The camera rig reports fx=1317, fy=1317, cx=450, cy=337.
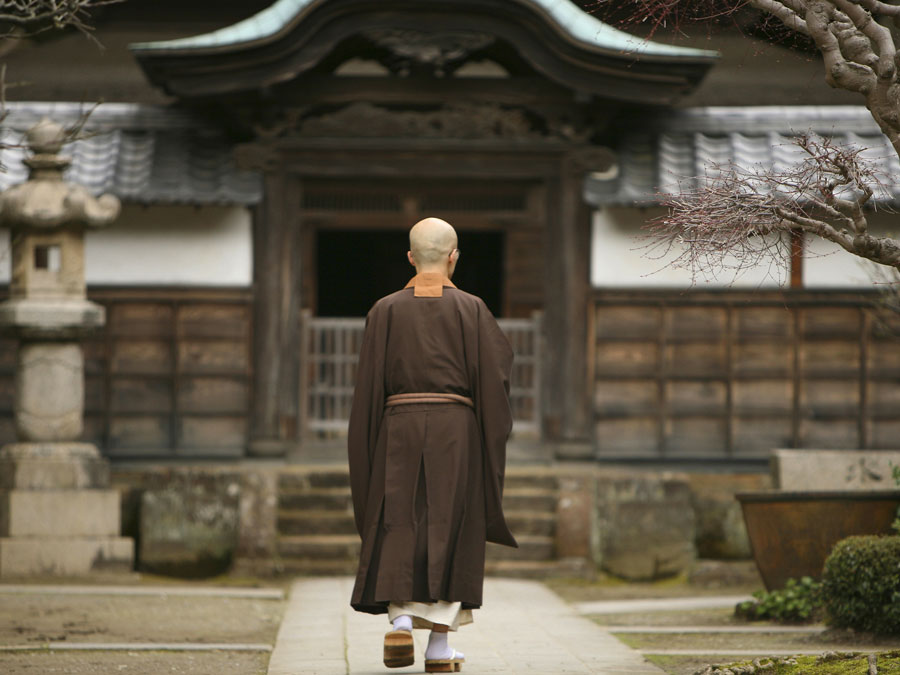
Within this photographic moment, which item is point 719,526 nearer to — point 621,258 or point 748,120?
point 621,258

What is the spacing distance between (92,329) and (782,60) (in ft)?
23.4

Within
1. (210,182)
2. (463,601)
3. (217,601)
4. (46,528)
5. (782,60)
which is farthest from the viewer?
(782,60)

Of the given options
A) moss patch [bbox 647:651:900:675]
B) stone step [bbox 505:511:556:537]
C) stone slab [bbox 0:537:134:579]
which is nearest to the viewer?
moss patch [bbox 647:651:900:675]

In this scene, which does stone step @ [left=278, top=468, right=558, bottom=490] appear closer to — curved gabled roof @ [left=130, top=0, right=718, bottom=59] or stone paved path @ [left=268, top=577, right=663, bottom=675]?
stone paved path @ [left=268, top=577, right=663, bottom=675]

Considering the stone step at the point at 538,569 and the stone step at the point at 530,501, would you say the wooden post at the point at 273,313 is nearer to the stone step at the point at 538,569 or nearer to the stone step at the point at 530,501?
the stone step at the point at 530,501

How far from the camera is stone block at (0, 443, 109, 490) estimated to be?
10.2 meters

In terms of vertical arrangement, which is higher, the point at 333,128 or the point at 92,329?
the point at 333,128

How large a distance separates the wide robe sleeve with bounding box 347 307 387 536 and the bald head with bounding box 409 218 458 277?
326 mm

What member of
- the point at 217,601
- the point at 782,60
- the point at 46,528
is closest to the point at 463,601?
the point at 217,601

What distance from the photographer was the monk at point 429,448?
19.3 ft

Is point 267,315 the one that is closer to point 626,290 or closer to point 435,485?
point 626,290

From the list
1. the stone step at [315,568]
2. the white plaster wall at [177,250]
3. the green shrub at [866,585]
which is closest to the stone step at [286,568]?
the stone step at [315,568]

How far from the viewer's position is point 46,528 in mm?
10133

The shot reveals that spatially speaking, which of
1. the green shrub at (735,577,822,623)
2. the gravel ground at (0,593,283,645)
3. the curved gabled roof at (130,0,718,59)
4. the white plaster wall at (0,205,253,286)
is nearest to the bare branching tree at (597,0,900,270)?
the green shrub at (735,577,822,623)
